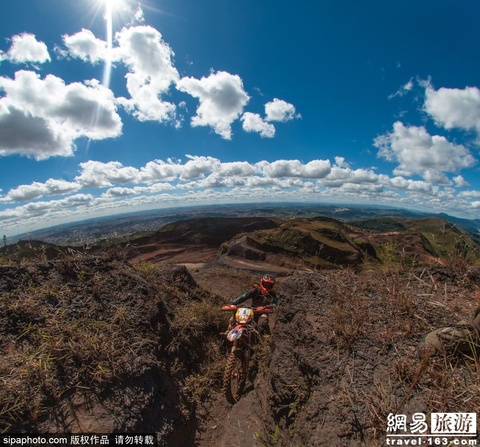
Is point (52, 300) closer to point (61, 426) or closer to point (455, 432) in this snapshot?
point (61, 426)

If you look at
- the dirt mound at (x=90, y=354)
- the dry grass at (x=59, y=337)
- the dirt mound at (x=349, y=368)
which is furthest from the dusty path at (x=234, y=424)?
the dry grass at (x=59, y=337)

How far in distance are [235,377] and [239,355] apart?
483 mm

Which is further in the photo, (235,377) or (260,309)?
(260,309)

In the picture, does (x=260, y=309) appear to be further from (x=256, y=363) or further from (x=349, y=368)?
(x=349, y=368)

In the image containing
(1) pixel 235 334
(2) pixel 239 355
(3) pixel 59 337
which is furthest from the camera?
(1) pixel 235 334

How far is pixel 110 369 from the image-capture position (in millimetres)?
4043

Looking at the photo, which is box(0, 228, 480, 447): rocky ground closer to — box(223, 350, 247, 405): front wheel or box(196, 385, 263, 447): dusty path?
box(196, 385, 263, 447): dusty path

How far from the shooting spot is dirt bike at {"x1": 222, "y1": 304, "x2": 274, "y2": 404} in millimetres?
5762

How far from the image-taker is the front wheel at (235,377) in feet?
18.6

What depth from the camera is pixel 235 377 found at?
19.7 ft

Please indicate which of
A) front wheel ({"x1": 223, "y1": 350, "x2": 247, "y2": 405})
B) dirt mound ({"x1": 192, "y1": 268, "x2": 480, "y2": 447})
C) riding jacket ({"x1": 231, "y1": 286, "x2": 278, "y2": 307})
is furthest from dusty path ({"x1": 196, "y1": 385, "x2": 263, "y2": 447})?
riding jacket ({"x1": 231, "y1": 286, "x2": 278, "y2": 307})

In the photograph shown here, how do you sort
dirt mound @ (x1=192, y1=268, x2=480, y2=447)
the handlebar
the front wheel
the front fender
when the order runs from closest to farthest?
dirt mound @ (x1=192, y1=268, x2=480, y2=447) → the front wheel → the front fender → the handlebar

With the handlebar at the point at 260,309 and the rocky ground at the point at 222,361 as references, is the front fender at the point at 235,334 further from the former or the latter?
the handlebar at the point at 260,309

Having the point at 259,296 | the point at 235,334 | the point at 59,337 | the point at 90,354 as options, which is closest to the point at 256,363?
the point at 235,334
